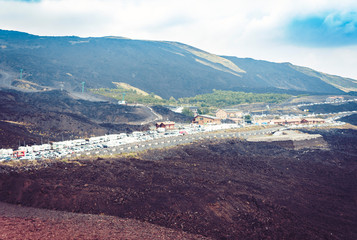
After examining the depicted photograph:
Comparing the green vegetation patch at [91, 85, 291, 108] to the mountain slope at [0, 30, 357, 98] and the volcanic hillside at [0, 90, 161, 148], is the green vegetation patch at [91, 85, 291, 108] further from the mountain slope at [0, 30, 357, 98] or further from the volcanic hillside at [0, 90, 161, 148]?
the volcanic hillside at [0, 90, 161, 148]

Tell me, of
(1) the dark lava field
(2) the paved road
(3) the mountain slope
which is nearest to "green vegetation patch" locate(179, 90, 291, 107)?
(3) the mountain slope

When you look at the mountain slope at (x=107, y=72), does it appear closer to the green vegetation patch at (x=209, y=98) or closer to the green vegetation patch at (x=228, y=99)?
the green vegetation patch at (x=209, y=98)

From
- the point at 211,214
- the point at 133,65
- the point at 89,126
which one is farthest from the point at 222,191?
the point at 133,65

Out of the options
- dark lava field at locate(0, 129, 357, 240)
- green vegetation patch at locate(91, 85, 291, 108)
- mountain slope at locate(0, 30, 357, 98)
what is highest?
mountain slope at locate(0, 30, 357, 98)

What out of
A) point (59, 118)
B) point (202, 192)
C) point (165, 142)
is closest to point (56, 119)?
point (59, 118)

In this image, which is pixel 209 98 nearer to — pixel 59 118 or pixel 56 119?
pixel 59 118

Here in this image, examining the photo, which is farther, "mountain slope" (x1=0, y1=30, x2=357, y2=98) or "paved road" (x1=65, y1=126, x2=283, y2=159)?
"mountain slope" (x1=0, y1=30, x2=357, y2=98)

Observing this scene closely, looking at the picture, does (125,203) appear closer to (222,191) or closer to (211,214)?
(211,214)

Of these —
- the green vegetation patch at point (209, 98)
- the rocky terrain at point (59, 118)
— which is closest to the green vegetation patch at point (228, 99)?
the green vegetation patch at point (209, 98)
